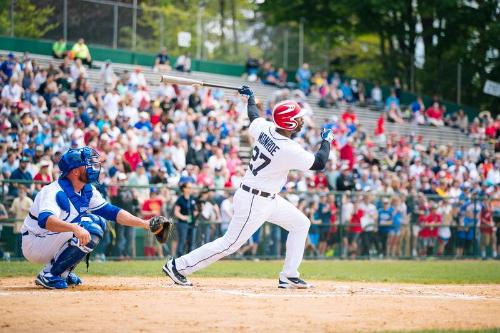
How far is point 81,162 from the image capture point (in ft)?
31.7

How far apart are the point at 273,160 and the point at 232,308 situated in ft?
7.39

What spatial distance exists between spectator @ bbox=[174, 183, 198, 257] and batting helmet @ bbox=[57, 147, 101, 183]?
8.66 metres

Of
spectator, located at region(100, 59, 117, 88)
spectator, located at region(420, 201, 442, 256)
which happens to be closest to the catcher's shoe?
spectator, located at region(420, 201, 442, 256)

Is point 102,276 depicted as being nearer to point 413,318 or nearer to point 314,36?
point 413,318

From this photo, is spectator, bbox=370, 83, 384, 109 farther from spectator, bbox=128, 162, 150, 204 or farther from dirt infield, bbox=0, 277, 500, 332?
dirt infield, bbox=0, 277, 500, 332

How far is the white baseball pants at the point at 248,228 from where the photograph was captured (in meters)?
10.4

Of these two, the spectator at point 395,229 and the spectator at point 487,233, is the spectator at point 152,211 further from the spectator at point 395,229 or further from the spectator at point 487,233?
the spectator at point 487,233

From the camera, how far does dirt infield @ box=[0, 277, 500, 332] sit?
25.0 ft

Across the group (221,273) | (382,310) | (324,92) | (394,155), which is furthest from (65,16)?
(382,310)

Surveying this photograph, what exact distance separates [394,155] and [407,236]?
18.6ft

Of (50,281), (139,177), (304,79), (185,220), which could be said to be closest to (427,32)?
(304,79)

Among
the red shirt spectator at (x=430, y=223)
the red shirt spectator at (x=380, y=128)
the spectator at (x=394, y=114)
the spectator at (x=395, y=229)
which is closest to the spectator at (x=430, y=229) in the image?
the red shirt spectator at (x=430, y=223)

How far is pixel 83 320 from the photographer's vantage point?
776 cm

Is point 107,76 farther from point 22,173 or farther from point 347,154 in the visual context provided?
point 22,173
